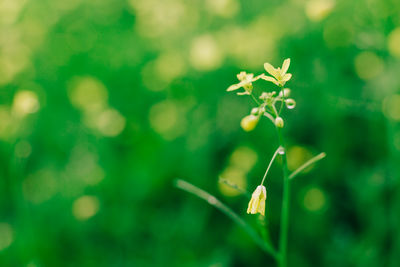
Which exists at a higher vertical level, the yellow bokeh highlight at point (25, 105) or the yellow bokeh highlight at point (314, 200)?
the yellow bokeh highlight at point (314, 200)

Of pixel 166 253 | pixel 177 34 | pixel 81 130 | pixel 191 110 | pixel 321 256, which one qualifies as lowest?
pixel 166 253

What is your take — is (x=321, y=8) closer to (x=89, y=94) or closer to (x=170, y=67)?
(x=170, y=67)

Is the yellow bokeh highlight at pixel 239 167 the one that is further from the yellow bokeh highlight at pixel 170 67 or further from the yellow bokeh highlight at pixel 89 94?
the yellow bokeh highlight at pixel 89 94

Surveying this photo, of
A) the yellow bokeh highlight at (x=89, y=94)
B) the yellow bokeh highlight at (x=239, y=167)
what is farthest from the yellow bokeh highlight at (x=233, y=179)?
the yellow bokeh highlight at (x=89, y=94)

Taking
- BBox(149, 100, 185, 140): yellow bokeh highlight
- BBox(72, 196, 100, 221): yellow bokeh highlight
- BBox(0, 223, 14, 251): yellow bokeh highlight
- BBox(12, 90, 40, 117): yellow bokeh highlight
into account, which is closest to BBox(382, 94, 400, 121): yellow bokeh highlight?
BBox(149, 100, 185, 140): yellow bokeh highlight

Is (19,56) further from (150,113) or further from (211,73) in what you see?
(211,73)

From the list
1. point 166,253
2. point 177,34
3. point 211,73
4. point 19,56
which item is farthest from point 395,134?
point 19,56
